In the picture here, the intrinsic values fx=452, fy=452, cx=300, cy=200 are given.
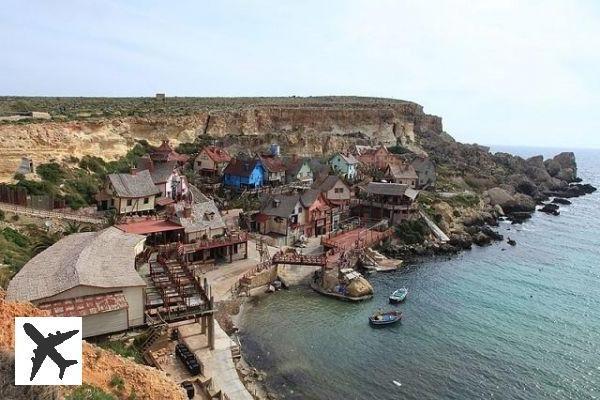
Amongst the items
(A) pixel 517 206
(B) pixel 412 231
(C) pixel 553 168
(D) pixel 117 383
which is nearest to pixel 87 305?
(D) pixel 117 383

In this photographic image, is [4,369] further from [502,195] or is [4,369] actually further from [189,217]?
[502,195]

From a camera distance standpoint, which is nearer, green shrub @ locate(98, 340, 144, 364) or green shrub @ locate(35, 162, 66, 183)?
green shrub @ locate(98, 340, 144, 364)

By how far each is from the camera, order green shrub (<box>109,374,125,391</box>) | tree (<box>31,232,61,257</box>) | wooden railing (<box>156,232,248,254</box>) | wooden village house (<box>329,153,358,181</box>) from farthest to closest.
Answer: wooden village house (<box>329,153,358,181</box>)
wooden railing (<box>156,232,248,254</box>)
tree (<box>31,232,61,257</box>)
green shrub (<box>109,374,125,391</box>)

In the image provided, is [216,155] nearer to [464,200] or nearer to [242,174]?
[242,174]

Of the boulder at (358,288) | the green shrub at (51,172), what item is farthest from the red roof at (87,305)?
the green shrub at (51,172)

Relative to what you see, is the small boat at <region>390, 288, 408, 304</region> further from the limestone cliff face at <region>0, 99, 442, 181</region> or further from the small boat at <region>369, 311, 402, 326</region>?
the limestone cliff face at <region>0, 99, 442, 181</region>

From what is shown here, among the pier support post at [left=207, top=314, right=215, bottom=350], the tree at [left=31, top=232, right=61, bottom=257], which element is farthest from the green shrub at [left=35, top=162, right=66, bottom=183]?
the pier support post at [left=207, top=314, right=215, bottom=350]

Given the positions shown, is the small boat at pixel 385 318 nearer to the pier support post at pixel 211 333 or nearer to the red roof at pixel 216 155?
the pier support post at pixel 211 333
